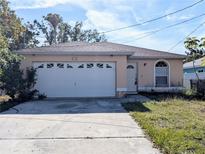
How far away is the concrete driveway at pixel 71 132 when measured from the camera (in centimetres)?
712

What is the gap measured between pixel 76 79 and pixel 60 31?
32954 millimetres

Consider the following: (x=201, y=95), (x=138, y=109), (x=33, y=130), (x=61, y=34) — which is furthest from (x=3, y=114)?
(x=61, y=34)

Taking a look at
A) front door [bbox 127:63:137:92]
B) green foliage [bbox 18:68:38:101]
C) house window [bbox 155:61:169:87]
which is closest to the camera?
green foliage [bbox 18:68:38:101]

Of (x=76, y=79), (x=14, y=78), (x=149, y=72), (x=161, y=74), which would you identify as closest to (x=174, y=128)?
(x=76, y=79)

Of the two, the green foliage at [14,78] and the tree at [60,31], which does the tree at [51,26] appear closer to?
the tree at [60,31]

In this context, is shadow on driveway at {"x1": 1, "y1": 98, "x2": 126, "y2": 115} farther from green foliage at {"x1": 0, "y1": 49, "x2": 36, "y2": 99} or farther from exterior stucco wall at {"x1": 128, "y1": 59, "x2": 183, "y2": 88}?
exterior stucco wall at {"x1": 128, "y1": 59, "x2": 183, "y2": 88}

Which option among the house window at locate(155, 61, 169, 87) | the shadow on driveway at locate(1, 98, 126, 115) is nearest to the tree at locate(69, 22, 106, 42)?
the house window at locate(155, 61, 169, 87)

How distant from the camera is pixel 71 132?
8820 millimetres

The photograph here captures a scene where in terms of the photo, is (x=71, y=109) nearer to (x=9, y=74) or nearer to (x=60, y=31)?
(x=9, y=74)

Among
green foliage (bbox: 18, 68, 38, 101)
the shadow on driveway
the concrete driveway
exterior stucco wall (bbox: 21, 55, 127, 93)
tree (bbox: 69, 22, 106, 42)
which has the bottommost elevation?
the concrete driveway

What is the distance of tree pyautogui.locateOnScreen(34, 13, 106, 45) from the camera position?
49.8 metres

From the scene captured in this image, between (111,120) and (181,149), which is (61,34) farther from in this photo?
(181,149)

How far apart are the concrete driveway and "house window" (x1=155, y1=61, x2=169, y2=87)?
9398 mm

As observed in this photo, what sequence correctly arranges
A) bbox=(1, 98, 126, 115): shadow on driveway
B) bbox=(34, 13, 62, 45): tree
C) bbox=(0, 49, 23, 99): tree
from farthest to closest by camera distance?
bbox=(34, 13, 62, 45): tree → bbox=(0, 49, 23, 99): tree → bbox=(1, 98, 126, 115): shadow on driveway
